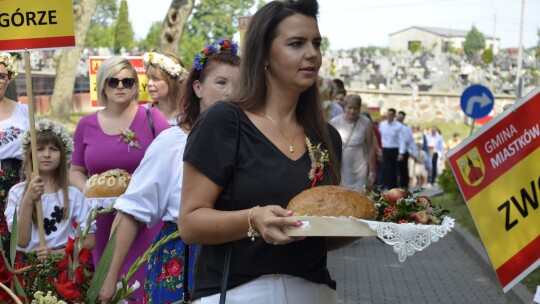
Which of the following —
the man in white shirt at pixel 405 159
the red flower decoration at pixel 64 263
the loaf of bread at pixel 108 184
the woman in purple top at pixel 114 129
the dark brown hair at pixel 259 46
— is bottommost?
the man in white shirt at pixel 405 159

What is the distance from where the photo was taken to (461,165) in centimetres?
628

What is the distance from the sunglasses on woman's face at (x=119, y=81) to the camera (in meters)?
7.15

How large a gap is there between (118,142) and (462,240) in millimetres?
10445

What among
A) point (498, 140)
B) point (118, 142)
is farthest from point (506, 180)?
point (118, 142)

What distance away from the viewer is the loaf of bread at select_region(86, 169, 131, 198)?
6.36 metres

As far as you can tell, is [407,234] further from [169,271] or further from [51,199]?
[51,199]

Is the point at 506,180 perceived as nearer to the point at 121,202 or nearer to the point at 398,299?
the point at 121,202

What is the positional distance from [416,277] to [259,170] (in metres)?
9.90

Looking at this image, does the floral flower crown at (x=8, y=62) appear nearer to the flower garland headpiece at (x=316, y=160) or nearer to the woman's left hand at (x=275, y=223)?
the flower garland headpiece at (x=316, y=160)

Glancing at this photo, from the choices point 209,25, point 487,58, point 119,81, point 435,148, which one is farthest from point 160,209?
point 209,25

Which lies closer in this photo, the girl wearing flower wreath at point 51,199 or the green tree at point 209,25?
the girl wearing flower wreath at point 51,199

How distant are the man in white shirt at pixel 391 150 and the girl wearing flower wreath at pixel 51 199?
68.2 feet

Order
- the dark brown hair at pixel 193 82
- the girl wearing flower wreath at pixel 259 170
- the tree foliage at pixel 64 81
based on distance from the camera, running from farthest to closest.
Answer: the tree foliage at pixel 64 81 → the dark brown hair at pixel 193 82 → the girl wearing flower wreath at pixel 259 170

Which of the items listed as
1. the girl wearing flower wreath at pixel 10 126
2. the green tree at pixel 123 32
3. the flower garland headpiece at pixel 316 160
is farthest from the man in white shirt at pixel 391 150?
the green tree at pixel 123 32
